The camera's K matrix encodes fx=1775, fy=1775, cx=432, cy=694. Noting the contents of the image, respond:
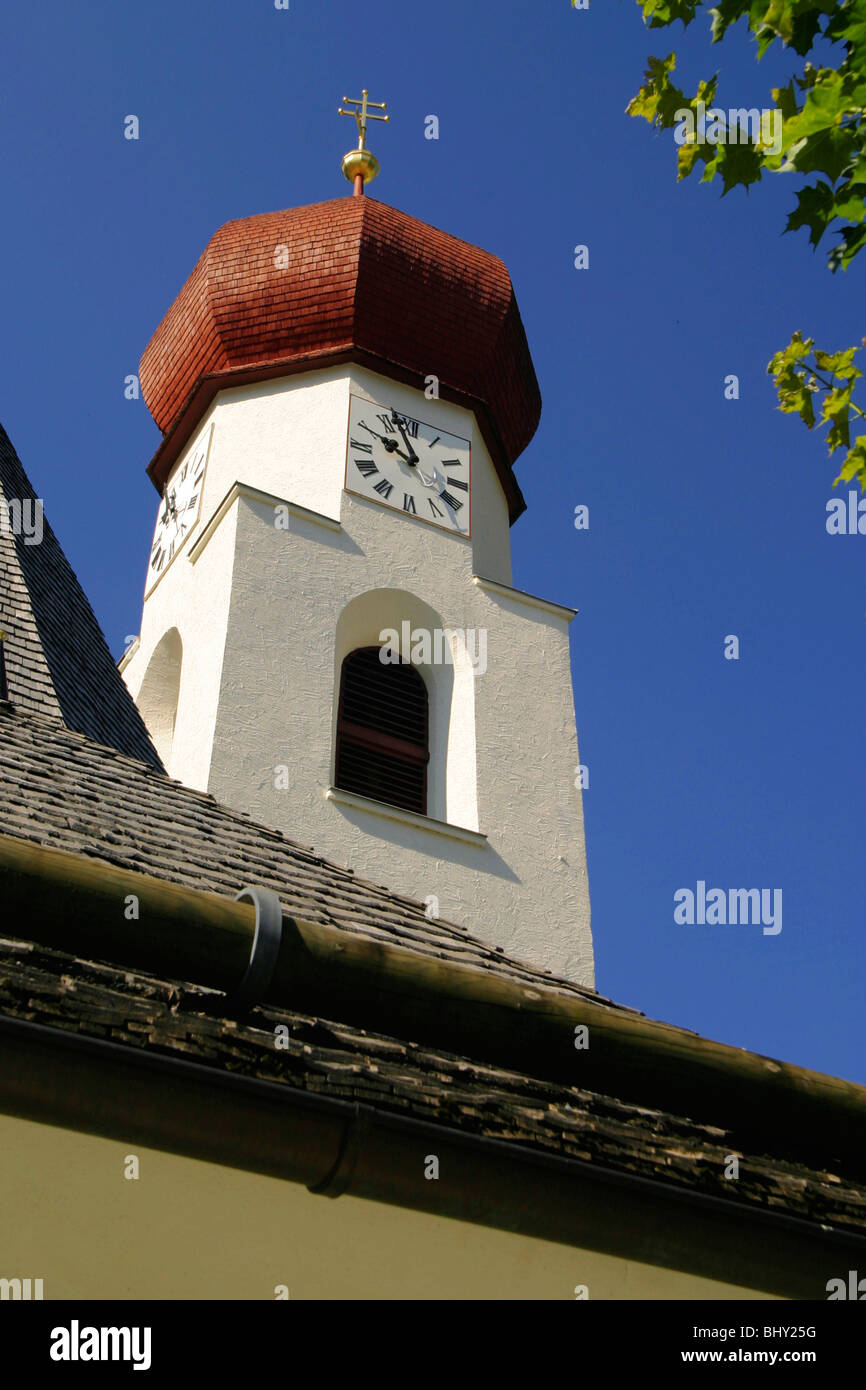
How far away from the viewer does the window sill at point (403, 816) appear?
46.9 ft

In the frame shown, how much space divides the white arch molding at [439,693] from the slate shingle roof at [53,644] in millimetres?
4239

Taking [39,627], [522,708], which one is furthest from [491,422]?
[39,627]

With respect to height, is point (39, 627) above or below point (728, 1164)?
above

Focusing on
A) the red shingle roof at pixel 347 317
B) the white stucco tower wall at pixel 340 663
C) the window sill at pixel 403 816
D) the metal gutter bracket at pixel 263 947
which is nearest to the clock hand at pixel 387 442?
the white stucco tower wall at pixel 340 663

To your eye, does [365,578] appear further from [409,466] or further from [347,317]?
[347,317]

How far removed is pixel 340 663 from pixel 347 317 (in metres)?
4.85

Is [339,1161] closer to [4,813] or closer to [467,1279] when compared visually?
[467,1279]

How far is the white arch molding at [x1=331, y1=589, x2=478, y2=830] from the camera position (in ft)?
50.8

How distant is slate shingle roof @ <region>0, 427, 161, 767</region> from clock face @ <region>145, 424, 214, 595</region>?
693 cm

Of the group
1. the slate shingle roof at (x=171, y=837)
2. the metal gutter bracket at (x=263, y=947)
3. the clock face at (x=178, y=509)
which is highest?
the clock face at (x=178, y=509)

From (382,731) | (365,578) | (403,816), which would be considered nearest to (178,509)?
(365,578)

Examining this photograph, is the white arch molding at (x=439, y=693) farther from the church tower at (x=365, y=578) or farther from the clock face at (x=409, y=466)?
the clock face at (x=409, y=466)

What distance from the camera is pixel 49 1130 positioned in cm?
382
